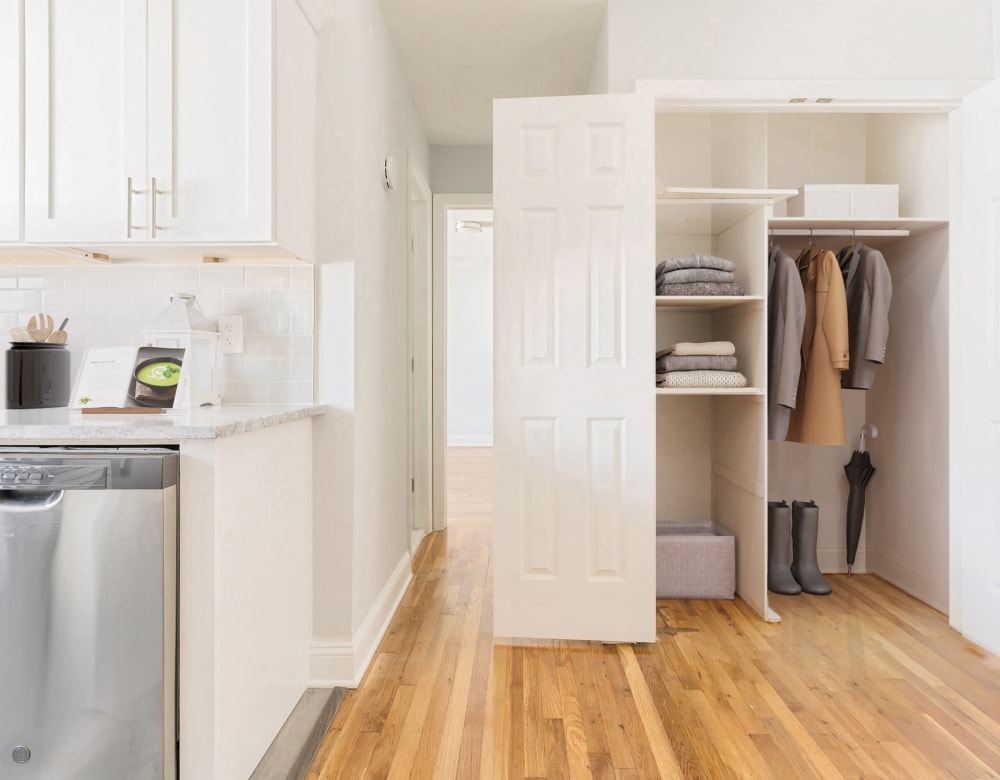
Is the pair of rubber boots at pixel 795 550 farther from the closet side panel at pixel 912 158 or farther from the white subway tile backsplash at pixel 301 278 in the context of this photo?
the white subway tile backsplash at pixel 301 278

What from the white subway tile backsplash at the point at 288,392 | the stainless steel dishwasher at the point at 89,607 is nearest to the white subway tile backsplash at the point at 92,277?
the white subway tile backsplash at the point at 288,392

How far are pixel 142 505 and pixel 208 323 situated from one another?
2.94 feet

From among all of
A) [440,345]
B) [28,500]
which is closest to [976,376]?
[440,345]

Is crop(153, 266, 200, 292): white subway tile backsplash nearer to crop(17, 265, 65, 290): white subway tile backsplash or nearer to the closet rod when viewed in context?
crop(17, 265, 65, 290): white subway tile backsplash

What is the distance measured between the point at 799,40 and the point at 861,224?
34.0 inches

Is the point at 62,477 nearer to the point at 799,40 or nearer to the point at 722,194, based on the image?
the point at 722,194

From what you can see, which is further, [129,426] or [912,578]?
[912,578]

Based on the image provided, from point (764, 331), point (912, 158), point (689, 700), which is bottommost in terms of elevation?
point (689, 700)

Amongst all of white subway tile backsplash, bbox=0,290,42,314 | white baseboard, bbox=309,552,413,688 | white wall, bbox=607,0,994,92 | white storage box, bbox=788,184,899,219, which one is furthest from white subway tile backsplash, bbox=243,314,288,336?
white storage box, bbox=788,184,899,219

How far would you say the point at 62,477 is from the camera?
4.45ft

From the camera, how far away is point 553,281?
2.42 meters

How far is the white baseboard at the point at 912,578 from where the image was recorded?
9.16 ft

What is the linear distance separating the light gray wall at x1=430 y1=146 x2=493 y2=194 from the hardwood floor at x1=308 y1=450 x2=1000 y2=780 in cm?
281

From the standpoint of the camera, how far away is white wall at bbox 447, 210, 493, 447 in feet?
27.9
